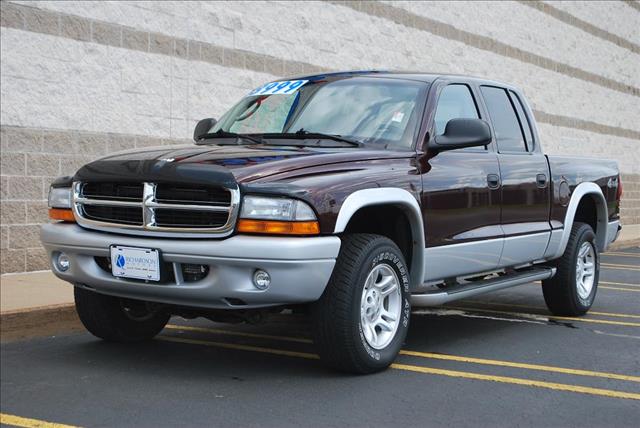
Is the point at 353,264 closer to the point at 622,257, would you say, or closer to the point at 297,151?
the point at 297,151

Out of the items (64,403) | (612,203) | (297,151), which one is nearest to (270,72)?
(612,203)

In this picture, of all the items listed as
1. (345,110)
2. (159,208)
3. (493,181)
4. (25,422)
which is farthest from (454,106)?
(25,422)

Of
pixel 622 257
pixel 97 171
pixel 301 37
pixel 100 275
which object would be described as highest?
pixel 301 37

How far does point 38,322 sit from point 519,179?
400 centimetres

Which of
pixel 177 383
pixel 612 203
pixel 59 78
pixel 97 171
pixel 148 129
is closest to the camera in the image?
pixel 177 383

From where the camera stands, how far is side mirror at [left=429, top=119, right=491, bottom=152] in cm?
659

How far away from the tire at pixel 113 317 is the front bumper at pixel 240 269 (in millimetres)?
770

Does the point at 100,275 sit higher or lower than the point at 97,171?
lower

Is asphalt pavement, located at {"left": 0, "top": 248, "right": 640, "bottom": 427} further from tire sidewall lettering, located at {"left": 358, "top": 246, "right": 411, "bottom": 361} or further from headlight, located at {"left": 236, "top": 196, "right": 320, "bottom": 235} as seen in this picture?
headlight, located at {"left": 236, "top": 196, "right": 320, "bottom": 235}

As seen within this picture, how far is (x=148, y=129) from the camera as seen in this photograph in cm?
1163

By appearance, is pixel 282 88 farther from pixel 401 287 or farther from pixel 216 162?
pixel 401 287

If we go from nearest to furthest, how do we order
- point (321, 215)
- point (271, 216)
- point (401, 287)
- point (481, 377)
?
1. point (271, 216)
2. point (321, 215)
3. point (481, 377)
4. point (401, 287)

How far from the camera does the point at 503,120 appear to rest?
319 inches

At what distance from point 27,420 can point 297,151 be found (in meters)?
2.28
